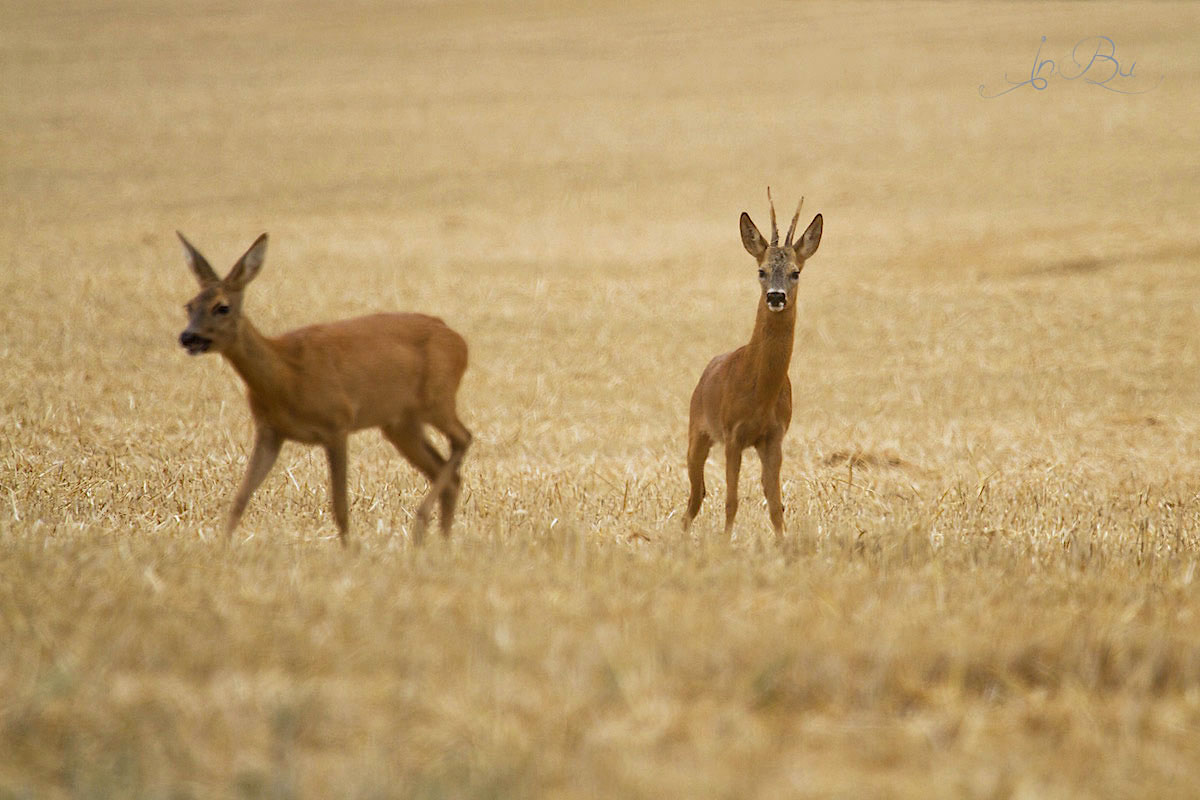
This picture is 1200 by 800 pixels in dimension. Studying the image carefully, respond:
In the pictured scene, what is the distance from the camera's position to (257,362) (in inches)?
253

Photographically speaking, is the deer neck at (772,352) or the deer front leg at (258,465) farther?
the deer neck at (772,352)

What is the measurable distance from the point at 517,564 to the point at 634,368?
10.4 m

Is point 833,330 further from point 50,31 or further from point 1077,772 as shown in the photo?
point 50,31

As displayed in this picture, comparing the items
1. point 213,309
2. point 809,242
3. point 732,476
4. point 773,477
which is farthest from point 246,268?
point 809,242

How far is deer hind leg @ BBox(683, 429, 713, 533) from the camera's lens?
324 inches

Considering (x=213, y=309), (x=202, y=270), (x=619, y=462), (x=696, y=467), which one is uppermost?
(x=202, y=270)

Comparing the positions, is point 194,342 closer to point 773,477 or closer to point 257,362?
point 257,362

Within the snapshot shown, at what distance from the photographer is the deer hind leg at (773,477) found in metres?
7.60

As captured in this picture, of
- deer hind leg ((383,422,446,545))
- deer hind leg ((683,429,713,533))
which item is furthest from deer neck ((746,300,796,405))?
deer hind leg ((383,422,446,545))

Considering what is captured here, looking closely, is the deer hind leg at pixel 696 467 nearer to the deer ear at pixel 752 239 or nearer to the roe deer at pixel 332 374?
the deer ear at pixel 752 239

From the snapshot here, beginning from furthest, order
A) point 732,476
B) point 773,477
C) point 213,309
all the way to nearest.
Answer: point 732,476, point 773,477, point 213,309

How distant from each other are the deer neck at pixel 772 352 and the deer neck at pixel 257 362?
110 inches

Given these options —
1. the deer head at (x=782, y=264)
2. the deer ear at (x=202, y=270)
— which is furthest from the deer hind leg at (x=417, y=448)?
the deer head at (x=782, y=264)

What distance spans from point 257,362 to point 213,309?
1.06ft
